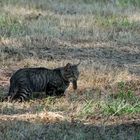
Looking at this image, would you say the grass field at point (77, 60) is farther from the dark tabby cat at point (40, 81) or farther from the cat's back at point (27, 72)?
the cat's back at point (27, 72)

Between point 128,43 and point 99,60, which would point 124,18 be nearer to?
point 128,43

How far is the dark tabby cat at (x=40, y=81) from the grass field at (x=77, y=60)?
197 millimetres

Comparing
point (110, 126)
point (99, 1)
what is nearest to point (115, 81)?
point (110, 126)

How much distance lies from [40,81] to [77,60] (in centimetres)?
313

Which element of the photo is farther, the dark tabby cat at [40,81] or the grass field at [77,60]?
the dark tabby cat at [40,81]

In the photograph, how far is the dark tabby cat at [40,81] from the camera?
10.1 m

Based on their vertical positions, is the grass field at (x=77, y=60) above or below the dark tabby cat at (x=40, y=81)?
below

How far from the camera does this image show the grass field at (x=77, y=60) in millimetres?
8602

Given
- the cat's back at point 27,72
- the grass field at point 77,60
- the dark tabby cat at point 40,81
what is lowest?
the grass field at point 77,60

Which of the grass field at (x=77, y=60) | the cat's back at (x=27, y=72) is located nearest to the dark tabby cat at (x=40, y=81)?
the cat's back at (x=27, y=72)

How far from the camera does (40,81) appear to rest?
10.4m

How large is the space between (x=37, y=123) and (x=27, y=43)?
5863mm

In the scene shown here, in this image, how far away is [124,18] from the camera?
60.4ft

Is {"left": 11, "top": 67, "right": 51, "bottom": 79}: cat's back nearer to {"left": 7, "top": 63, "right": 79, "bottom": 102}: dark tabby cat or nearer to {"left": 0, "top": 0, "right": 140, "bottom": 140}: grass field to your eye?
{"left": 7, "top": 63, "right": 79, "bottom": 102}: dark tabby cat
